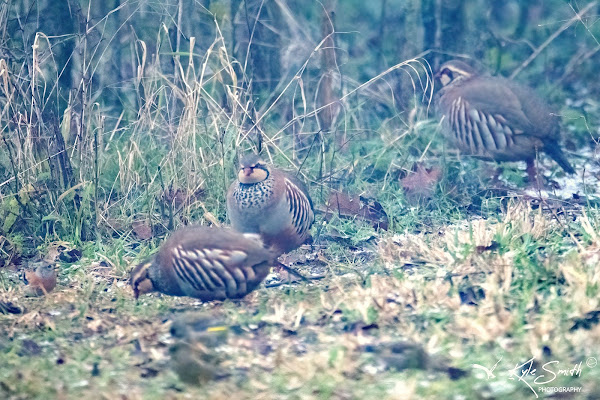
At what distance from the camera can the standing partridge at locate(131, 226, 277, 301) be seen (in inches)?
158

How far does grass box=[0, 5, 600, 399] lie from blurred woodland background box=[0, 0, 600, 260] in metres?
0.03

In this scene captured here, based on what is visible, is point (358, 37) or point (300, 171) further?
point (358, 37)

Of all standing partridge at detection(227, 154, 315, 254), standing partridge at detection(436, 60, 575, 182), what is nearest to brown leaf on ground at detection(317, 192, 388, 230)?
standing partridge at detection(227, 154, 315, 254)

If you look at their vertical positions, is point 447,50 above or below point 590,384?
above

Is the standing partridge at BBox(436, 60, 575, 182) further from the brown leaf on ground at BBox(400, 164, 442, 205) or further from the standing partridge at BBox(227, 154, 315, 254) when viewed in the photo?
the standing partridge at BBox(227, 154, 315, 254)

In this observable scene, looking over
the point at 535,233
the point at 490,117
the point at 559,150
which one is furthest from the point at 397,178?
the point at 535,233

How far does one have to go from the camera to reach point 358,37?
8234mm

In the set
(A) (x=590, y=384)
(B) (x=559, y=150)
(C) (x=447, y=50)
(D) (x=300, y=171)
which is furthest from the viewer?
(C) (x=447, y=50)

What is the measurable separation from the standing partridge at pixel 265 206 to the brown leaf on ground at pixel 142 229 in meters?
0.73

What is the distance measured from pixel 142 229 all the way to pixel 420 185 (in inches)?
72.3

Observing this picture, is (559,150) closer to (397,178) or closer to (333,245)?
(397,178)

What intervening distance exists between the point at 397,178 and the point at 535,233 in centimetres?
152

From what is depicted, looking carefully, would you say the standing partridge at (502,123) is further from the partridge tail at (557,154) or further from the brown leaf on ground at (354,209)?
Result: the brown leaf on ground at (354,209)
